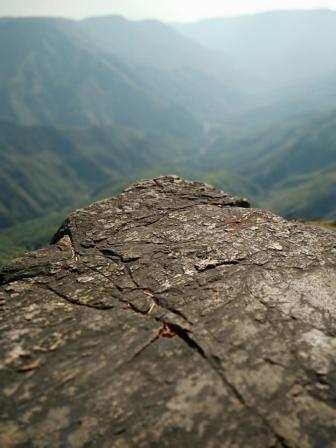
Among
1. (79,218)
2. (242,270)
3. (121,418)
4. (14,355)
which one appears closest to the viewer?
(121,418)

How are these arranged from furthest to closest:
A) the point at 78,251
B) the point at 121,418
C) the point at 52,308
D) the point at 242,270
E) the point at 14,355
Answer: the point at 78,251
the point at 242,270
the point at 52,308
the point at 14,355
the point at 121,418

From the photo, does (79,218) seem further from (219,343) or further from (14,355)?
(219,343)

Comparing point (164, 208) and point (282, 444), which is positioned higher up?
point (164, 208)

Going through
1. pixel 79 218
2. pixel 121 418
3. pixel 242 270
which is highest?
pixel 79 218

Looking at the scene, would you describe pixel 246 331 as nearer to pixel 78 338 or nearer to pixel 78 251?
pixel 78 338

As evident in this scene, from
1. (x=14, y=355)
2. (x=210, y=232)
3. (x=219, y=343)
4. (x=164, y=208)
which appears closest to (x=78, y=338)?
(x=14, y=355)

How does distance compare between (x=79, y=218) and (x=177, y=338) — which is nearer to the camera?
(x=177, y=338)

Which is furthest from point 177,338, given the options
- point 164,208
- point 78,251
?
point 164,208
